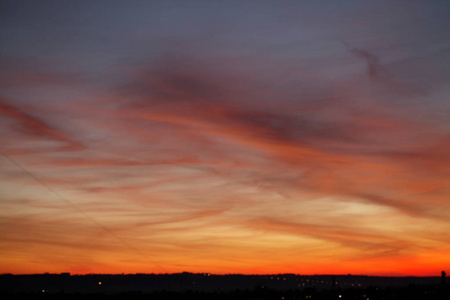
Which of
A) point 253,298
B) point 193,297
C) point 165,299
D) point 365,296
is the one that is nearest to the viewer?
point 165,299

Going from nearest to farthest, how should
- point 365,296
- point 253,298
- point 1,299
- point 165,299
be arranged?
point 1,299 < point 165,299 < point 253,298 < point 365,296

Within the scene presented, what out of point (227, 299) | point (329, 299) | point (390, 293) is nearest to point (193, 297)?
A: point (227, 299)

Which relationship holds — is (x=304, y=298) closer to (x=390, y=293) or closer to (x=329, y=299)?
(x=329, y=299)

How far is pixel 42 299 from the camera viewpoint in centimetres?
8519

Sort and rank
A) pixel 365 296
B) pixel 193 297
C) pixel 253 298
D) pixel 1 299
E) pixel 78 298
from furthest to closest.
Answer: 1. pixel 365 296
2. pixel 253 298
3. pixel 193 297
4. pixel 78 298
5. pixel 1 299

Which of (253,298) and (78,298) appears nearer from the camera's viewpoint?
(78,298)

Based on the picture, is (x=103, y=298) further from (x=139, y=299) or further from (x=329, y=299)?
(x=329, y=299)

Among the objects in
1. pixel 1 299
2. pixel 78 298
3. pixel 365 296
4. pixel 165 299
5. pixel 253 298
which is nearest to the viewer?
pixel 1 299

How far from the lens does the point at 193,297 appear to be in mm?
100625

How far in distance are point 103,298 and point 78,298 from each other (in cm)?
708

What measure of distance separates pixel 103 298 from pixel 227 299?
2311 cm

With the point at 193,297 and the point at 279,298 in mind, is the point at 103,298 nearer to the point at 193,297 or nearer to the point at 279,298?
the point at 193,297

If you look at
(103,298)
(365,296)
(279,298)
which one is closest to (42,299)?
(103,298)

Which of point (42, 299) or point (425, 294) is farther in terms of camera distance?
point (425, 294)
